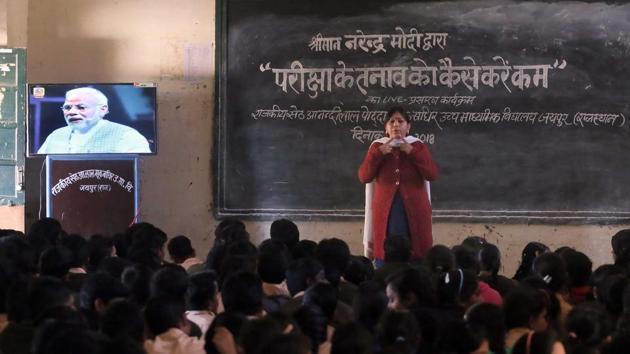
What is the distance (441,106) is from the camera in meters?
6.89

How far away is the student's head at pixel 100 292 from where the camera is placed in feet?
11.0

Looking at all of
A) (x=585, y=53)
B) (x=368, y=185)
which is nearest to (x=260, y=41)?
A: (x=368, y=185)

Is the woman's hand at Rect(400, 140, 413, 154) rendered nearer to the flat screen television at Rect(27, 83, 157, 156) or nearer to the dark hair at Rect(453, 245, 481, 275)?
the dark hair at Rect(453, 245, 481, 275)

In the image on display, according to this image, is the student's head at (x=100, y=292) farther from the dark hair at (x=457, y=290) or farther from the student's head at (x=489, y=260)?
the student's head at (x=489, y=260)

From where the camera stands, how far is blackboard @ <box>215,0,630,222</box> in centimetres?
675

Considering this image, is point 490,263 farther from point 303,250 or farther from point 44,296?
point 44,296

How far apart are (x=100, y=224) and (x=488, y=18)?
307cm

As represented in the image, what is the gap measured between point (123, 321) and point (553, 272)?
1794 millimetres

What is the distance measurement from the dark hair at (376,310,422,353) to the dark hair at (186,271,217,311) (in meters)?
0.93

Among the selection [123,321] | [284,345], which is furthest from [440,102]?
[284,345]

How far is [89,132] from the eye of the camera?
6637mm

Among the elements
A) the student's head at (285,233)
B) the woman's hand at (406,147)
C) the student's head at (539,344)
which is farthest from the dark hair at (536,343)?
the woman's hand at (406,147)

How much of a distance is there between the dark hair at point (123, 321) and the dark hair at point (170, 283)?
15.8 inches

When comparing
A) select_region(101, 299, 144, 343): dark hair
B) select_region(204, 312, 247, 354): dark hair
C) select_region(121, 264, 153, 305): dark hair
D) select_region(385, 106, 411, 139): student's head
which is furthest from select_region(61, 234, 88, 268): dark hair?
select_region(385, 106, 411, 139): student's head
